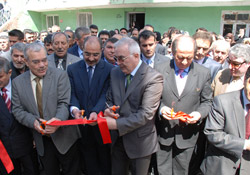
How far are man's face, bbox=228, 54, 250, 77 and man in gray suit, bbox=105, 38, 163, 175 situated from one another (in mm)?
994

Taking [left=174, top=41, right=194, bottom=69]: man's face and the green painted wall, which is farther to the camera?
the green painted wall

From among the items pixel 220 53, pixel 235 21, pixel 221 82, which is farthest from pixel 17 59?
pixel 235 21

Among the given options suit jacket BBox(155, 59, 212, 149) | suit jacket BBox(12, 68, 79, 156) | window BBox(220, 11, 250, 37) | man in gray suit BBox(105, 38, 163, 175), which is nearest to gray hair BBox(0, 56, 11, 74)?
suit jacket BBox(12, 68, 79, 156)

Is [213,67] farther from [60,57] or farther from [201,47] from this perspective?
[60,57]

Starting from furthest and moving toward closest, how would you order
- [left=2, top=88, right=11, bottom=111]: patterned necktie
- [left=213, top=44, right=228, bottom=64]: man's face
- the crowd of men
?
1. [left=213, top=44, right=228, bottom=64]: man's face
2. [left=2, top=88, right=11, bottom=111]: patterned necktie
3. the crowd of men

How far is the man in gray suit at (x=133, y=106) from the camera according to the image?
246 cm

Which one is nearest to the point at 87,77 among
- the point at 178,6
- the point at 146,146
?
the point at 146,146

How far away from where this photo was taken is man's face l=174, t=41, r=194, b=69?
2.61 meters

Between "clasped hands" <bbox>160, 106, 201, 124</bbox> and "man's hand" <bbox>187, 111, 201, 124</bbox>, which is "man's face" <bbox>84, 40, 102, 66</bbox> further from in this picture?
"man's hand" <bbox>187, 111, 201, 124</bbox>

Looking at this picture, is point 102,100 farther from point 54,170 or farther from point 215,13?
point 215,13

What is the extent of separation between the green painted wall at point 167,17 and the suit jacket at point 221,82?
10527 millimetres

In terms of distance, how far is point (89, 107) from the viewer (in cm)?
302

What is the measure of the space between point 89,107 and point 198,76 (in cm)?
158

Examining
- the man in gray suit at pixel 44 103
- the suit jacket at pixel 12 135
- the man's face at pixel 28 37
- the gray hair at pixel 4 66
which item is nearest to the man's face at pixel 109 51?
Result: the man in gray suit at pixel 44 103
